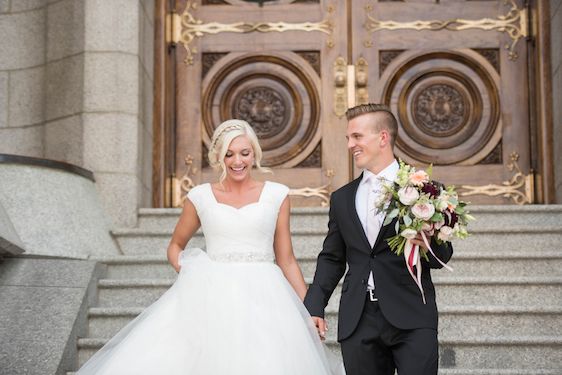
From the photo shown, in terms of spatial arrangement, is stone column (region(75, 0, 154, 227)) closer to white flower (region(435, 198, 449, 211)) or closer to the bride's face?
the bride's face

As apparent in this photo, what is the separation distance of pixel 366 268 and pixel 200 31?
18.5 ft

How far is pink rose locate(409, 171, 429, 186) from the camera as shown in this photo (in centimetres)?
440

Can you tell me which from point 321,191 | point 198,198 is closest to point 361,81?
point 321,191

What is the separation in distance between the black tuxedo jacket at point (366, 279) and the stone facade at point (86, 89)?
3998mm

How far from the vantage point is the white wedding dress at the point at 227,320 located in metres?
4.68

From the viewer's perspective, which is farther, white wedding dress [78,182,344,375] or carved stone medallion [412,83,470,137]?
carved stone medallion [412,83,470,137]

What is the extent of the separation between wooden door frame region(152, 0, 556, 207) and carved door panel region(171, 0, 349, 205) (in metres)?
0.11

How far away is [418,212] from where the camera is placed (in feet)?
14.2

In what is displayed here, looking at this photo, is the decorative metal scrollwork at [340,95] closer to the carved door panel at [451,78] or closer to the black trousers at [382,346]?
the carved door panel at [451,78]

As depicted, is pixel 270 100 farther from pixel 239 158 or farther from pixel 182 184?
pixel 239 158

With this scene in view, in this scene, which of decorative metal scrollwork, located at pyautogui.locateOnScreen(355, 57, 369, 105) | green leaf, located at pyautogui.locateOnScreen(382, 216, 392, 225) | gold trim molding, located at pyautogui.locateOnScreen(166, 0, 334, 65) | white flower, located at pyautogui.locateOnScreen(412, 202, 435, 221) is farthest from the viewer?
gold trim molding, located at pyautogui.locateOnScreen(166, 0, 334, 65)

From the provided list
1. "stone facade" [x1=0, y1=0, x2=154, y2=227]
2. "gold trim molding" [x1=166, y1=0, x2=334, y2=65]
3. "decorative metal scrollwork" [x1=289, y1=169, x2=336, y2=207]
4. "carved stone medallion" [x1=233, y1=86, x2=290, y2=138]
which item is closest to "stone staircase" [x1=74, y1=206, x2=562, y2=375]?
"stone facade" [x1=0, y1=0, x2=154, y2=227]

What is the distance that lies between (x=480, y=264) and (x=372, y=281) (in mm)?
3043

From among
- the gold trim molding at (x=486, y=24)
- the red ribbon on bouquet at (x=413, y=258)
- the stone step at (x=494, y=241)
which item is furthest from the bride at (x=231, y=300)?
the gold trim molding at (x=486, y=24)
